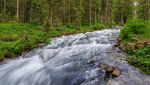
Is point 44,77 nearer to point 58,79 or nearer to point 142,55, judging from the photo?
point 58,79

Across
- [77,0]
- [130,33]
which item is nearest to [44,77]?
[130,33]

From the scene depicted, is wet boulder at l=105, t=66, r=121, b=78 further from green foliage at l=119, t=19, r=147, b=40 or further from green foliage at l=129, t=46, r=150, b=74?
green foliage at l=119, t=19, r=147, b=40

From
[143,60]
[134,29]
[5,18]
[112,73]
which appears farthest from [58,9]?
[112,73]

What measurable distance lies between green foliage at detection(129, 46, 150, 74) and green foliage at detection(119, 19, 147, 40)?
2200 mm

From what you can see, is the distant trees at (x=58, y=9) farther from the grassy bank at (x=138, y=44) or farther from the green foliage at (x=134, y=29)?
the grassy bank at (x=138, y=44)

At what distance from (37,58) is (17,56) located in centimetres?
146

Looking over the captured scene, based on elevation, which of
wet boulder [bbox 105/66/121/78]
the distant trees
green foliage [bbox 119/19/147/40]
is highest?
the distant trees

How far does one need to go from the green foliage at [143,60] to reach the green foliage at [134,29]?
86.6 inches

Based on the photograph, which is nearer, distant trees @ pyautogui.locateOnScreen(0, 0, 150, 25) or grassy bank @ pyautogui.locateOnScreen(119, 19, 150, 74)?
grassy bank @ pyautogui.locateOnScreen(119, 19, 150, 74)

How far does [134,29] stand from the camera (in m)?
7.46

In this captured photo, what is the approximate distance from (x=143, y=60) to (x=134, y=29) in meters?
3.69

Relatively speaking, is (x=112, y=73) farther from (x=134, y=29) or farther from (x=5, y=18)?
(x=5, y=18)

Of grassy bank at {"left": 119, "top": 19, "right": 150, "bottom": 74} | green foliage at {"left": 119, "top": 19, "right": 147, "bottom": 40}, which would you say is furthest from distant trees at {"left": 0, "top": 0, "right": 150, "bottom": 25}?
grassy bank at {"left": 119, "top": 19, "right": 150, "bottom": 74}

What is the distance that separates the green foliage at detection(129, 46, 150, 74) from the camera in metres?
4.23
